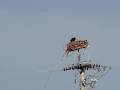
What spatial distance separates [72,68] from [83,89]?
2.84 metres

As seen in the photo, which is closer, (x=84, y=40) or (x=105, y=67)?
(x=105, y=67)

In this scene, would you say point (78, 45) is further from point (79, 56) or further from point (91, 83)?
point (91, 83)

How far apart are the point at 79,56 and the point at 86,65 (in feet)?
8.22

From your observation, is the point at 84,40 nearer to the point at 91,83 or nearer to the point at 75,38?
the point at 75,38

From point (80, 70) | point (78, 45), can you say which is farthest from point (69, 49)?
point (80, 70)

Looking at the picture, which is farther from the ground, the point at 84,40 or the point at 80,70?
the point at 84,40

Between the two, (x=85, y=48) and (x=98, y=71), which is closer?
(x=98, y=71)

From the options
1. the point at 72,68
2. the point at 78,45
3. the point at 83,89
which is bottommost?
the point at 83,89

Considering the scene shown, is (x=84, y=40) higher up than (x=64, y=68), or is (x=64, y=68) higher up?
(x=84, y=40)

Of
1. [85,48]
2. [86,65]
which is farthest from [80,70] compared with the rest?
[85,48]

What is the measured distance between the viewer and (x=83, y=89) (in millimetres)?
37312

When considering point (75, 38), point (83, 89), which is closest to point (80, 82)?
point (83, 89)

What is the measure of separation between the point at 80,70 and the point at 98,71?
2.12 m

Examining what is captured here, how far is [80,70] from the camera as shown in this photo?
3794cm
